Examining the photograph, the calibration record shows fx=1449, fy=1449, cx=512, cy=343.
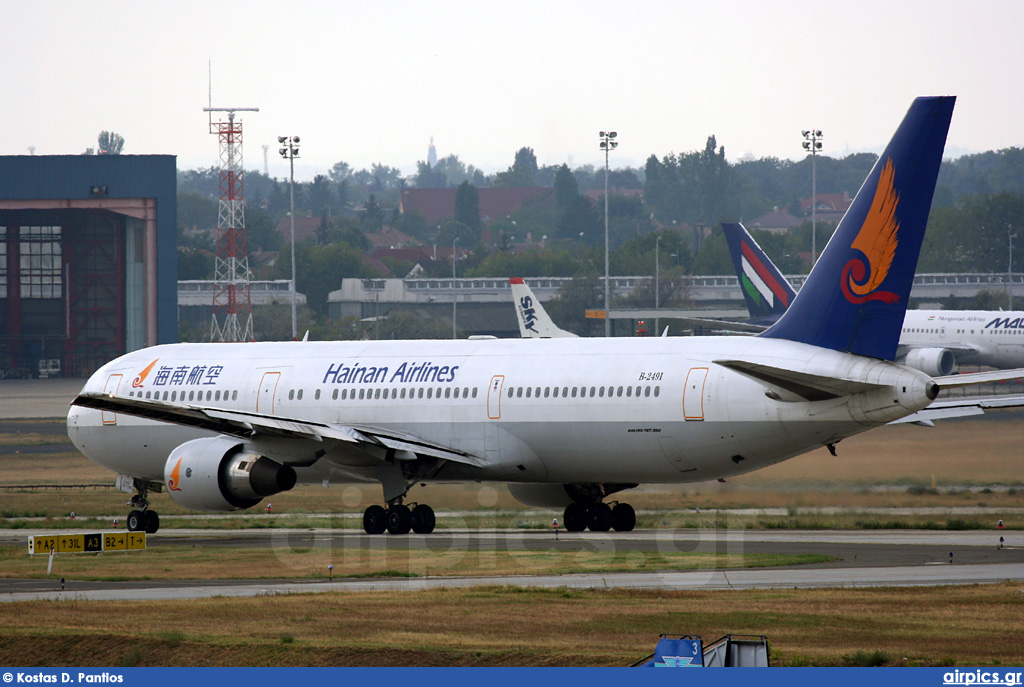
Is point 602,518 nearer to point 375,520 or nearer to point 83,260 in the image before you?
point 375,520

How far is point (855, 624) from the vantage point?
738 inches

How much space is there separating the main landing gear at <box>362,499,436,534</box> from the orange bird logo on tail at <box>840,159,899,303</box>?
36.5 ft

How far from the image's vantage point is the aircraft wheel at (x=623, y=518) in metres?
33.8

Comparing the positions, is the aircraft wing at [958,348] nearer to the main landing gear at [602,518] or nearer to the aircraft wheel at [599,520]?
the main landing gear at [602,518]

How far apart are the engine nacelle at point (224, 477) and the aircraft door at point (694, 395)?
889 cm

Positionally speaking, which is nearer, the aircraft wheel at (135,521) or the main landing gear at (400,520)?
the main landing gear at (400,520)

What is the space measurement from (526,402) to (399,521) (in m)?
4.10

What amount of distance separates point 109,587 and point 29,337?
7837cm

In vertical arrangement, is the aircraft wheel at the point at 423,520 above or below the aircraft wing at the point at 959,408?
below

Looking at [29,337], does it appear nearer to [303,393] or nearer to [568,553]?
[303,393]

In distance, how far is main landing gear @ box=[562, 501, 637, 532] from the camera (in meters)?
33.8

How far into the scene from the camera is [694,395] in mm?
29672

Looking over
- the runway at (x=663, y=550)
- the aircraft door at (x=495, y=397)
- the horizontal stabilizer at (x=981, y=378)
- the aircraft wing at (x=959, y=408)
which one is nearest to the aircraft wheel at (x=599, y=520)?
the runway at (x=663, y=550)

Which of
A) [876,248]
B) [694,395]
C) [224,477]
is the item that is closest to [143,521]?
[224,477]
